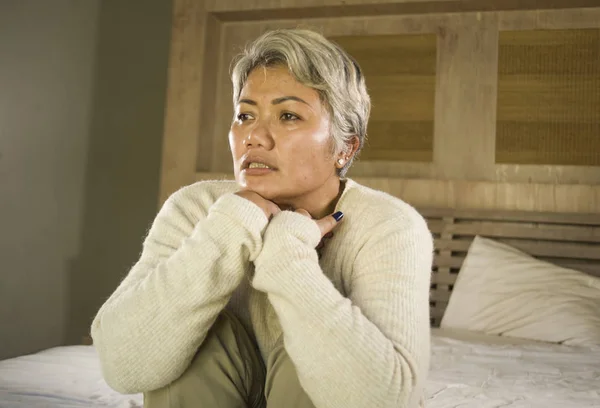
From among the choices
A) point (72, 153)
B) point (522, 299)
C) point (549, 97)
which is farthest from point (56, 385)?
point (549, 97)

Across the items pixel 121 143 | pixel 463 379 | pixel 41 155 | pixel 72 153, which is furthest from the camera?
pixel 121 143

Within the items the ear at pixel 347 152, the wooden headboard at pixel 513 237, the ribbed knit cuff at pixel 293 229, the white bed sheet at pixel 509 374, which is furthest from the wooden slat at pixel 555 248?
the ribbed knit cuff at pixel 293 229

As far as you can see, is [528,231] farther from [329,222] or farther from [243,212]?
[243,212]

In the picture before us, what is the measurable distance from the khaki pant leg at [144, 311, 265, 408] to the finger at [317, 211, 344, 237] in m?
0.25

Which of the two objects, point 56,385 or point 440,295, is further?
point 440,295

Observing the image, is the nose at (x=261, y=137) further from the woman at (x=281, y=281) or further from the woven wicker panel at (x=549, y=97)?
the woven wicker panel at (x=549, y=97)

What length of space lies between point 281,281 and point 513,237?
217cm

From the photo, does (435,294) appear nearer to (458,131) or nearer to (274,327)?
(458,131)

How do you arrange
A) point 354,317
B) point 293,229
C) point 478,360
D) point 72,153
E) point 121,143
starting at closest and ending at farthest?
point 354,317 → point 293,229 → point 478,360 → point 72,153 → point 121,143

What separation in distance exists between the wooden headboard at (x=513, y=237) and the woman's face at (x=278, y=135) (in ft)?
5.78

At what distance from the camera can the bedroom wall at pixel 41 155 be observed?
9.49ft

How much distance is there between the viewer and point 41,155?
3.12 metres

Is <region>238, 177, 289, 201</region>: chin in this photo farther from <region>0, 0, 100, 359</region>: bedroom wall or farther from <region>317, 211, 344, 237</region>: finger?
<region>0, 0, 100, 359</region>: bedroom wall

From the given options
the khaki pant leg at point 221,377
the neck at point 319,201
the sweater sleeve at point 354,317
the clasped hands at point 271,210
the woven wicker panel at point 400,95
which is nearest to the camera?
the sweater sleeve at point 354,317
